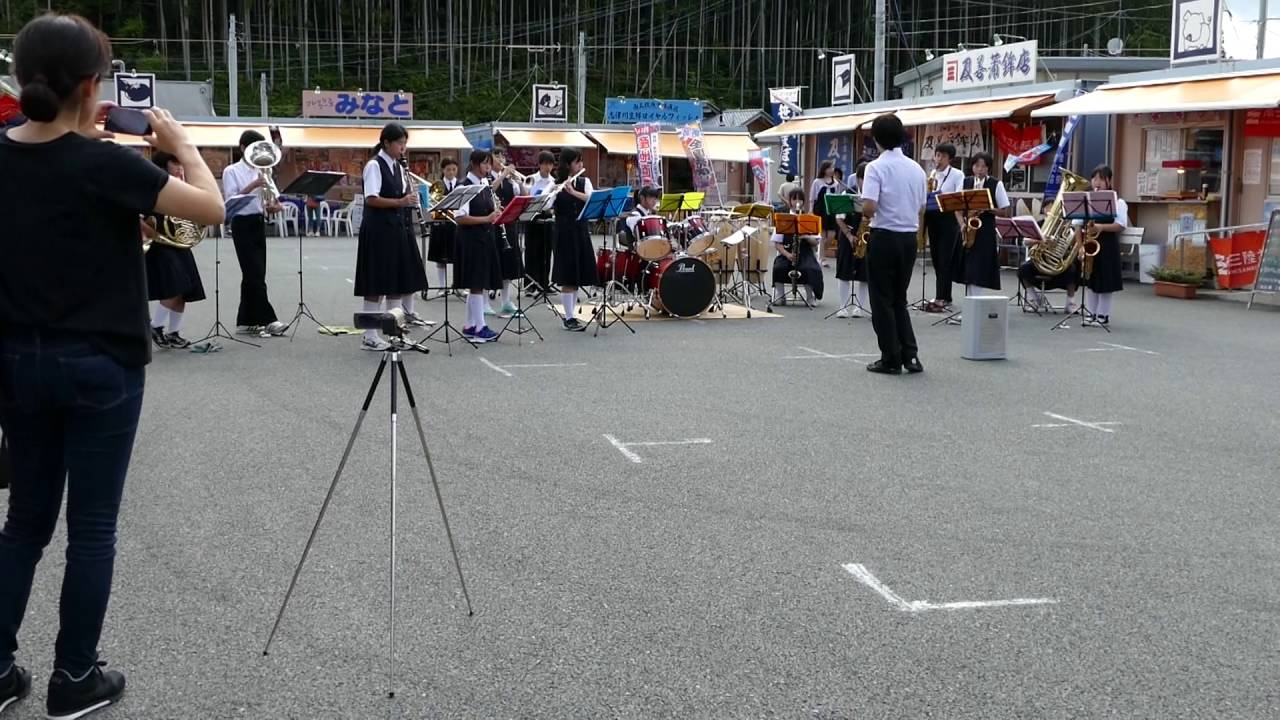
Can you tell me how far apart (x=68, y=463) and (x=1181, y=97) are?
17944 millimetres

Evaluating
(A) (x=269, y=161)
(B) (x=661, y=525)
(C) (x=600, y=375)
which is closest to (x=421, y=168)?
(A) (x=269, y=161)

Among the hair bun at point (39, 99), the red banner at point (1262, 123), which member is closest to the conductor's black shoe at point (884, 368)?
the hair bun at point (39, 99)

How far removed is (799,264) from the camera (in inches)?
627

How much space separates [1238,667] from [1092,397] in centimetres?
547

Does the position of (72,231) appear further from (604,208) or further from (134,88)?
(134,88)

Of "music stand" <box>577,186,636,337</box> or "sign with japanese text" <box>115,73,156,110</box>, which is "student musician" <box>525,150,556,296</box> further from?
"sign with japanese text" <box>115,73,156,110</box>

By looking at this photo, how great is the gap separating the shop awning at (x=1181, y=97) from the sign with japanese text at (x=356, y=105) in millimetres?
25208

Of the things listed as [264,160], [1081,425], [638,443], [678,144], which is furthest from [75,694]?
[678,144]

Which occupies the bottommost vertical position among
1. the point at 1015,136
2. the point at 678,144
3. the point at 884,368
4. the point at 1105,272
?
the point at 884,368

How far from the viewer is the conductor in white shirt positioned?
1055 centimetres

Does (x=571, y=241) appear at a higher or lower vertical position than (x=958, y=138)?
lower

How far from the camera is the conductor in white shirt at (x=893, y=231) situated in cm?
1055

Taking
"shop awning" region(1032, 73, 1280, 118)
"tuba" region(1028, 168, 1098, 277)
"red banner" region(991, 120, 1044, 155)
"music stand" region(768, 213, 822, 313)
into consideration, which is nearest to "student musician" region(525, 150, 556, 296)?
"music stand" region(768, 213, 822, 313)

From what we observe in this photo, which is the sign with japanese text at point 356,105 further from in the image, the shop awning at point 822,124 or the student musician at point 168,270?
the student musician at point 168,270
